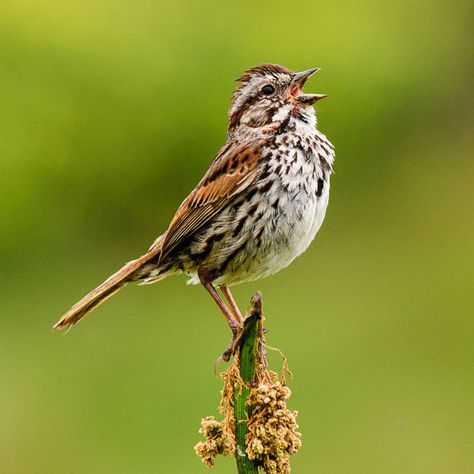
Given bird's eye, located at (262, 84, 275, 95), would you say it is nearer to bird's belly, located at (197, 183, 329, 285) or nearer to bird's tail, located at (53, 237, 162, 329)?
bird's belly, located at (197, 183, 329, 285)

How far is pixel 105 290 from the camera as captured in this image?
6180 millimetres

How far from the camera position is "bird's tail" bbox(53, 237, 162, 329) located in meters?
6.04

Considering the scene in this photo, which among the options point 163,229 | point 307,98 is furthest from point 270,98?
point 163,229

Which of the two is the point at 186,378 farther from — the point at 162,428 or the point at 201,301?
the point at 201,301

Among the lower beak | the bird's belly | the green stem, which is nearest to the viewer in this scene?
the green stem

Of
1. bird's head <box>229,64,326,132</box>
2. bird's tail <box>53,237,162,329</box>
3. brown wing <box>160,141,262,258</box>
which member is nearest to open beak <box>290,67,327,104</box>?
bird's head <box>229,64,326,132</box>

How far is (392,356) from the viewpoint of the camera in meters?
12.1

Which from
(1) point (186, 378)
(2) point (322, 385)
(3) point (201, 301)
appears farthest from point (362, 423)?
(3) point (201, 301)

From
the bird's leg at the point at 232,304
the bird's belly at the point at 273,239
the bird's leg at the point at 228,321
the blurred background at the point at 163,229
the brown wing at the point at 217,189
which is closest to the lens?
the bird's leg at the point at 228,321

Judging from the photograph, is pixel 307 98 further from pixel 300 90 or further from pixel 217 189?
pixel 217 189

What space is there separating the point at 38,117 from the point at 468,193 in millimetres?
4840

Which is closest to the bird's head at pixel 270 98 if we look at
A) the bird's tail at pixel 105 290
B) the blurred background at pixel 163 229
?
the bird's tail at pixel 105 290

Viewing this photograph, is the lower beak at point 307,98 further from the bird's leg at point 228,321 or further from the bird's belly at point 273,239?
the bird's leg at point 228,321

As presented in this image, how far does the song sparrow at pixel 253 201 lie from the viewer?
19.4ft
